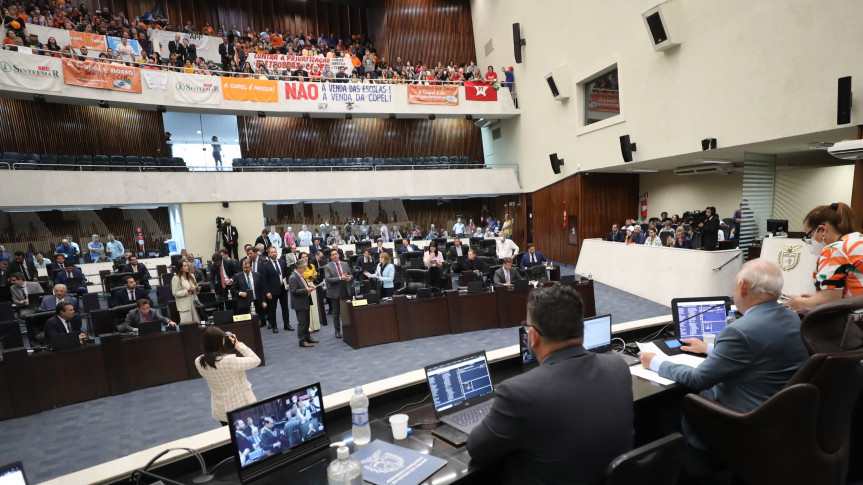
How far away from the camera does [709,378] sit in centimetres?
190

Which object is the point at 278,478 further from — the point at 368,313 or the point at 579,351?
the point at 368,313

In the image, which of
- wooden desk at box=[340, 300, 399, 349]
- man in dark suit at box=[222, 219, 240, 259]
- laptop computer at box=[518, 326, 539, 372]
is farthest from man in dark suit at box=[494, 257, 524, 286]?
man in dark suit at box=[222, 219, 240, 259]

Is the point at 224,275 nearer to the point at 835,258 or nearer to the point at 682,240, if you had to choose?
the point at 835,258

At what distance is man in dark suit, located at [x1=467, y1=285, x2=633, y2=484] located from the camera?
1372mm

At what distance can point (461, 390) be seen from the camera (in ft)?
7.22

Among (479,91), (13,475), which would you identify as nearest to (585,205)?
(479,91)

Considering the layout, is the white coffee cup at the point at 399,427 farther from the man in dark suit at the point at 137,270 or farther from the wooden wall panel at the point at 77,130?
the wooden wall panel at the point at 77,130

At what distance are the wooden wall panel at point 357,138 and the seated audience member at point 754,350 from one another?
58.2 feet

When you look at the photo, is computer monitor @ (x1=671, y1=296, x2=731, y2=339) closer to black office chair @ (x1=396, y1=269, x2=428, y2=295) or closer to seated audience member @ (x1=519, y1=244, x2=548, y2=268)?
black office chair @ (x1=396, y1=269, x2=428, y2=295)

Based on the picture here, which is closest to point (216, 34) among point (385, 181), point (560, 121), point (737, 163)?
point (385, 181)

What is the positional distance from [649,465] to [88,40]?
17639 mm

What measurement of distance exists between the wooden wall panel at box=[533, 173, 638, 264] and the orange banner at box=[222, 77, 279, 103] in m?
9.61

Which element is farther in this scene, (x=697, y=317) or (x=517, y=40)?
(x=517, y=40)

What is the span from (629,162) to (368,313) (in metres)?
7.96
